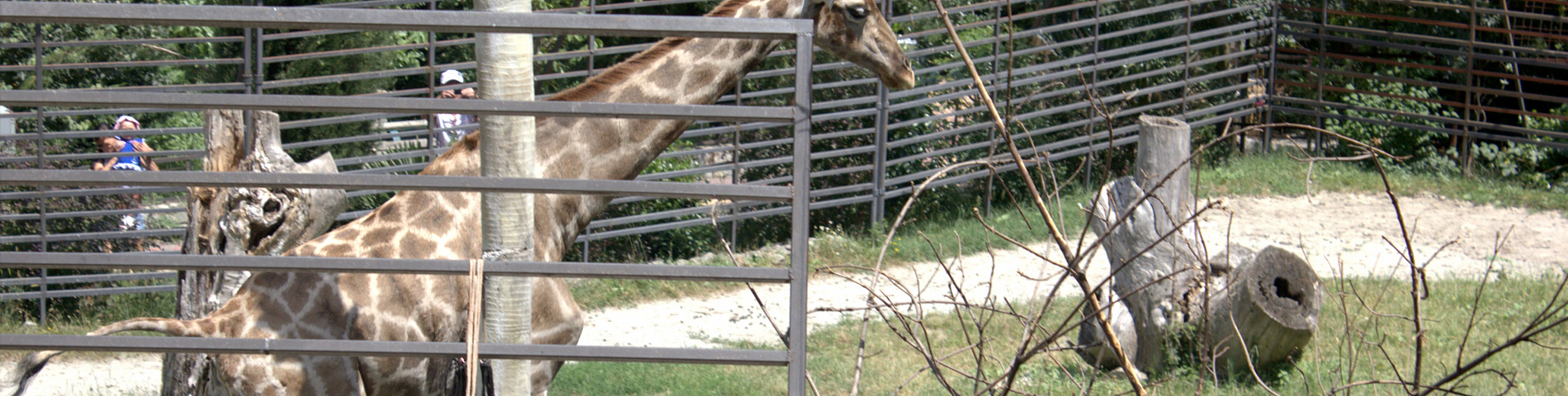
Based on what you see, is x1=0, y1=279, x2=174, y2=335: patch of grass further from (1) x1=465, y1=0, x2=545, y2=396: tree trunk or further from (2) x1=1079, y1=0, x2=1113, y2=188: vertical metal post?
(2) x1=1079, y1=0, x2=1113, y2=188: vertical metal post

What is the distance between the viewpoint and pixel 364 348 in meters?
2.19

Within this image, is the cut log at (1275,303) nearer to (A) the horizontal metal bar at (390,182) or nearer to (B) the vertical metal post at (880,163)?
(A) the horizontal metal bar at (390,182)

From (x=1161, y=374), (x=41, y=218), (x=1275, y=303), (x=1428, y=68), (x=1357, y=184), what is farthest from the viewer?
(x=1428, y=68)

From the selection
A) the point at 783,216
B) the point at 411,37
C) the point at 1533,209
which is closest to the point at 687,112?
the point at 411,37

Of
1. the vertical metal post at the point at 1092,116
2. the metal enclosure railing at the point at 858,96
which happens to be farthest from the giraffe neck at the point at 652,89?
the vertical metal post at the point at 1092,116

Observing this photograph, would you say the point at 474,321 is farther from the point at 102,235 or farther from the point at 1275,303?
the point at 102,235

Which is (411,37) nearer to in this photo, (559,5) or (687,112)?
(559,5)

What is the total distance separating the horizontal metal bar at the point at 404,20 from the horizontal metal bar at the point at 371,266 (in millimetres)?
424

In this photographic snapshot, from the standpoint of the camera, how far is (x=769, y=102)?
392 inches

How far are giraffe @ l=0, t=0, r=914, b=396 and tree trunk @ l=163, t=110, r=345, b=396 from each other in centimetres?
35

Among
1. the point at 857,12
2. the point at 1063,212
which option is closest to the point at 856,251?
the point at 1063,212

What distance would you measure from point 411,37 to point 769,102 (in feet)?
9.76

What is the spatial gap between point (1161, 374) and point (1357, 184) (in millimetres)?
6111

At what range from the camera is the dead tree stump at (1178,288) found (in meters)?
5.17
